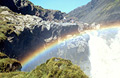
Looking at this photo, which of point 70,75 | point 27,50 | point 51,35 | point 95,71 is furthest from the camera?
point 51,35

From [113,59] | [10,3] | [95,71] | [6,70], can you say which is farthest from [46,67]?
[113,59]

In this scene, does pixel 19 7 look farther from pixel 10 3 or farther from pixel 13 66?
pixel 13 66

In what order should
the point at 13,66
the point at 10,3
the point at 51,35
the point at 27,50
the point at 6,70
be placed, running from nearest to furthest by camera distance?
1. the point at 6,70
2. the point at 13,66
3. the point at 27,50
4. the point at 10,3
5. the point at 51,35

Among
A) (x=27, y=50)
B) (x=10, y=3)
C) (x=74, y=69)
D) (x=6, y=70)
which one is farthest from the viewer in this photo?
(x=10, y=3)

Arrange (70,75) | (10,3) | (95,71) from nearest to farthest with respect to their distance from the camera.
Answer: (70,75)
(95,71)
(10,3)

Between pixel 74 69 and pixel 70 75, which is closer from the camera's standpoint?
pixel 70 75

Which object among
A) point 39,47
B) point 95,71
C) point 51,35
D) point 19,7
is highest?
point 19,7

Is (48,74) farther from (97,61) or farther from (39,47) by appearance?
(97,61)

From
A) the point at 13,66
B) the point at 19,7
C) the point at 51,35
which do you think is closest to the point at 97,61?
the point at 51,35

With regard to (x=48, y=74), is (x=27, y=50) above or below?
below
